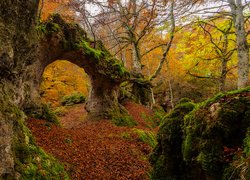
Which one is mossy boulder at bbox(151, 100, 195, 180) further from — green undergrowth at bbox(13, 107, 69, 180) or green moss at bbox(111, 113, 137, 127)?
green moss at bbox(111, 113, 137, 127)

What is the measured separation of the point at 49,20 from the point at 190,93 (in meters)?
15.3

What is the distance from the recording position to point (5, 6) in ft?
11.6

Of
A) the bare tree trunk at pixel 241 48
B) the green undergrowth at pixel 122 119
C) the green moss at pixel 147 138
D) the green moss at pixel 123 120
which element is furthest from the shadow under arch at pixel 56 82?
the bare tree trunk at pixel 241 48

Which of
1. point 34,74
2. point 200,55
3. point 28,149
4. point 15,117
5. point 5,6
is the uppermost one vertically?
point 200,55

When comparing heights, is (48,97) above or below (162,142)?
above

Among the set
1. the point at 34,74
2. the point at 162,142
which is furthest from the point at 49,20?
the point at 162,142

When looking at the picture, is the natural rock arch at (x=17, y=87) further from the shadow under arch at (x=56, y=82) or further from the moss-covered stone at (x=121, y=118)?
the shadow under arch at (x=56, y=82)

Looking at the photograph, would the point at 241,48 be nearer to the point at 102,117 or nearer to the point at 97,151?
the point at 97,151

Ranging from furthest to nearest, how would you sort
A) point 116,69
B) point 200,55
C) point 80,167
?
1. point 200,55
2. point 116,69
3. point 80,167

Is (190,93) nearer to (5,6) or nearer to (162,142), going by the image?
(162,142)

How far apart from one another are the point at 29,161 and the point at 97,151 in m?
3.15

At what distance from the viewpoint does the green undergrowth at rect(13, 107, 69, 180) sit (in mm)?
3420

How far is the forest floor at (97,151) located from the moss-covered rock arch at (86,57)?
2764mm

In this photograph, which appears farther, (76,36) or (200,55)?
(200,55)
